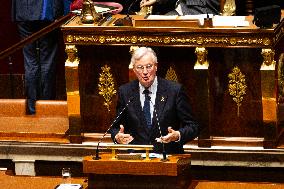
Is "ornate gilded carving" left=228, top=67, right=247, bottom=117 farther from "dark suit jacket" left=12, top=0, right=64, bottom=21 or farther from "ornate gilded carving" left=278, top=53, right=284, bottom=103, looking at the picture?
"dark suit jacket" left=12, top=0, right=64, bottom=21

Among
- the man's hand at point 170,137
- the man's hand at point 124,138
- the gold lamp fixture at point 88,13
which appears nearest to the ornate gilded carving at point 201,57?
the gold lamp fixture at point 88,13

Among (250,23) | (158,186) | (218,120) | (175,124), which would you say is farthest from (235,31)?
(158,186)

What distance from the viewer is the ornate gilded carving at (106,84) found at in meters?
7.12

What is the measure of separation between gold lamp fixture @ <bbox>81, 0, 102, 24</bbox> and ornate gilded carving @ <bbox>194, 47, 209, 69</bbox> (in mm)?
878

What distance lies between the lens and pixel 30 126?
7.66 metres

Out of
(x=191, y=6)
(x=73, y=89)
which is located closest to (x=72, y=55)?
(x=73, y=89)

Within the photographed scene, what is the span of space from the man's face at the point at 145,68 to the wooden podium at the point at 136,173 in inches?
22.6

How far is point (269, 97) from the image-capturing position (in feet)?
22.3

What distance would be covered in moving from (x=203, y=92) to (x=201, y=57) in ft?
0.91

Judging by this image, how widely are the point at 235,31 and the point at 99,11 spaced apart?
1.24 m

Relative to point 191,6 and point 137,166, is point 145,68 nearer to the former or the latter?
point 137,166

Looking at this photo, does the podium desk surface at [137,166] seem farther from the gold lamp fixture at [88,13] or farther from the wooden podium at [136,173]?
the gold lamp fixture at [88,13]

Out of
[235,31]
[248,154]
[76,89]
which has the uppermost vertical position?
[235,31]

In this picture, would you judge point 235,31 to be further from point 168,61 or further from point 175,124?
point 175,124
